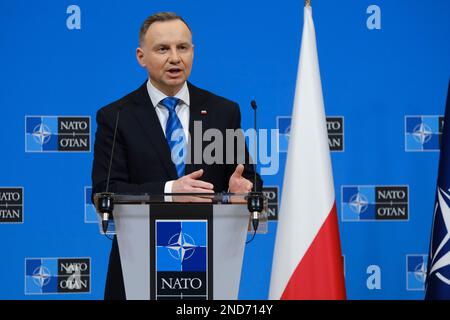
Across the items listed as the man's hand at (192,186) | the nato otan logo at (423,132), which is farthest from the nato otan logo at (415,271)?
the man's hand at (192,186)

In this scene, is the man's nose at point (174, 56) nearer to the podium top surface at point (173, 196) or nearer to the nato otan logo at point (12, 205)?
the podium top surface at point (173, 196)

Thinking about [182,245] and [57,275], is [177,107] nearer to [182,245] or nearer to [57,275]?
[182,245]

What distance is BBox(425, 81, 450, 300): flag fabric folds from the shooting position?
413 centimetres

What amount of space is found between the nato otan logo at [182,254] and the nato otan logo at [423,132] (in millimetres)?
2840

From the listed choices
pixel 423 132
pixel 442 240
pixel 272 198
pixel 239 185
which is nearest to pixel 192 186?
pixel 239 185

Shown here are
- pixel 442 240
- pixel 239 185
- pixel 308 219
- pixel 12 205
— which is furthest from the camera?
pixel 12 205

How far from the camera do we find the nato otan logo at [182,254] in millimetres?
2750

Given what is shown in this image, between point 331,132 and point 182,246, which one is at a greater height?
point 331,132

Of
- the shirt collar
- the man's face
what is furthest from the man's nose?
the shirt collar

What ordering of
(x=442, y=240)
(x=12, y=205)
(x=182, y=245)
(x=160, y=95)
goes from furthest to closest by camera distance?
1. (x=12, y=205)
2. (x=442, y=240)
3. (x=160, y=95)
4. (x=182, y=245)

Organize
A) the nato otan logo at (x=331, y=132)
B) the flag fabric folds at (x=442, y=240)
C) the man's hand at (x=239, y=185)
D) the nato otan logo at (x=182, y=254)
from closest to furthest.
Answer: the nato otan logo at (x=182, y=254) < the man's hand at (x=239, y=185) < the flag fabric folds at (x=442, y=240) < the nato otan logo at (x=331, y=132)

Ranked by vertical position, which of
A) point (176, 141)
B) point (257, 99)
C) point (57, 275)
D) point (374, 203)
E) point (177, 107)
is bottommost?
point (57, 275)

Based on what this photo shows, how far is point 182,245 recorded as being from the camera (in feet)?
9.02

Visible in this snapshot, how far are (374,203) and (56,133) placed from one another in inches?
77.0
